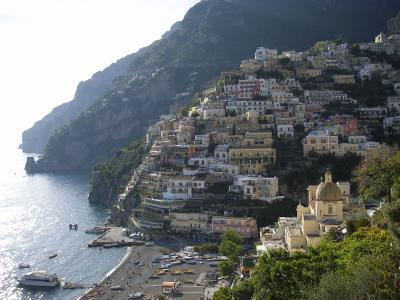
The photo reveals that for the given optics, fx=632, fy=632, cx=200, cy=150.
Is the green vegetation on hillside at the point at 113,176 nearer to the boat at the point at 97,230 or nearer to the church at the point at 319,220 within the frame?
the boat at the point at 97,230

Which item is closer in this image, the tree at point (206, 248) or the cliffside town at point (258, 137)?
the tree at point (206, 248)

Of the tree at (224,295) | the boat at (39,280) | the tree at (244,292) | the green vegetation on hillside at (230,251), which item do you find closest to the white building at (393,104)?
the green vegetation on hillside at (230,251)

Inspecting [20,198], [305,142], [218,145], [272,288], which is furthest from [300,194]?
[20,198]

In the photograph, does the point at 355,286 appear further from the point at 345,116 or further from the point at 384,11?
the point at 384,11

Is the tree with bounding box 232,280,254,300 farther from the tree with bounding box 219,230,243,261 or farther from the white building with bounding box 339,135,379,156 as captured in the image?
the white building with bounding box 339,135,379,156

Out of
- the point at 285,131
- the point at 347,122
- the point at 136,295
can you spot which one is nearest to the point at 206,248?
the point at 136,295

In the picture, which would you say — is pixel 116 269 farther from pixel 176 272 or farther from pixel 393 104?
pixel 393 104
